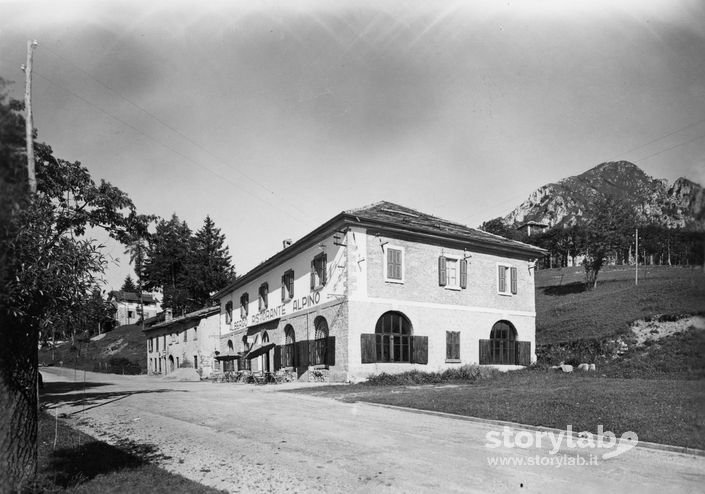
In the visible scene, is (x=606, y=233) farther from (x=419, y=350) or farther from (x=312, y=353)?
(x=312, y=353)

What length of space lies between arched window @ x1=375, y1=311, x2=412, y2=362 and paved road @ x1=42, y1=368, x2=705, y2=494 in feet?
36.3

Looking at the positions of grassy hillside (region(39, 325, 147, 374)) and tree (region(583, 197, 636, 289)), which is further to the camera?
grassy hillside (region(39, 325, 147, 374))

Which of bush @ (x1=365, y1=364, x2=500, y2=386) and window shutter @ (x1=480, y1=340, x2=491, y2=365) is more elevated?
window shutter @ (x1=480, y1=340, x2=491, y2=365)

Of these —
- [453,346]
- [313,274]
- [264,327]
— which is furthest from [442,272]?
[264,327]

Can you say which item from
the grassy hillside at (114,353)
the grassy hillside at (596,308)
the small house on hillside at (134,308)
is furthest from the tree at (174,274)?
the grassy hillside at (596,308)

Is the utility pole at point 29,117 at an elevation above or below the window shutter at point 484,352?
above

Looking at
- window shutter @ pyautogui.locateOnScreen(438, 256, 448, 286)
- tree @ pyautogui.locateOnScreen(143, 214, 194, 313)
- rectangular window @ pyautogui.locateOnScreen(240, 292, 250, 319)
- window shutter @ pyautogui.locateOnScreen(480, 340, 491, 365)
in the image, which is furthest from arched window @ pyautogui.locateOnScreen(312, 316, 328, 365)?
tree @ pyautogui.locateOnScreen(143, 214, 194, 313)

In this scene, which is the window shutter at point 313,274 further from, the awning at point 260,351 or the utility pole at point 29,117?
the utility pole at point 29,117

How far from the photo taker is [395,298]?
2389cm

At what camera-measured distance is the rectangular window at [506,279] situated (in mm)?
27891

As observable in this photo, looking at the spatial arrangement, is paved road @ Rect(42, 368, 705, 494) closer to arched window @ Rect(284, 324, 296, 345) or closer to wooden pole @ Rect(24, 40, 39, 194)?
wooden pole @ Rect(24, 40, 39, 194)

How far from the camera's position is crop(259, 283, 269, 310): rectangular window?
3212 cm

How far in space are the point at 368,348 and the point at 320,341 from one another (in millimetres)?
2790

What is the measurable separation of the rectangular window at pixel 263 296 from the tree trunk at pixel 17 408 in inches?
1038
